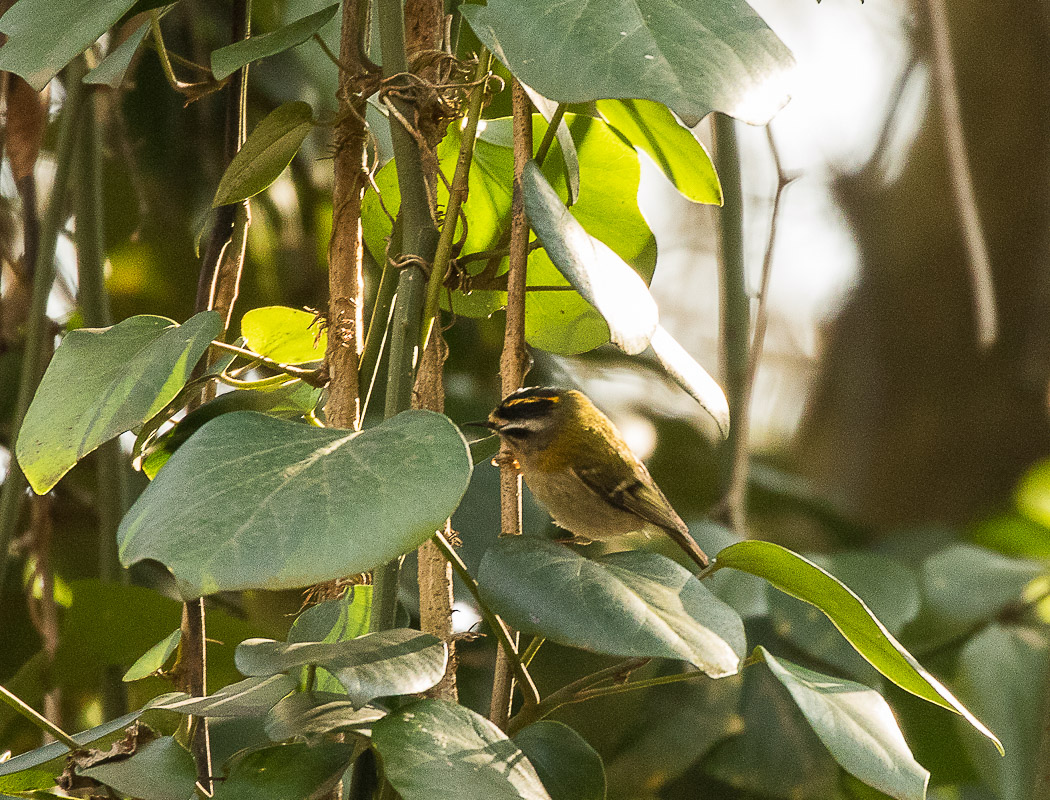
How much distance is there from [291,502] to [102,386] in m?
0.24

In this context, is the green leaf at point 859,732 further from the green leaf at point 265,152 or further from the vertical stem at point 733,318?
the vertical stem at point 733,318

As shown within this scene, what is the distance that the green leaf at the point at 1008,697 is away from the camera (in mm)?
1354

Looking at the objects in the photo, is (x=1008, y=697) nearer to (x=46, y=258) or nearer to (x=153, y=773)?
(x=153, y=773)

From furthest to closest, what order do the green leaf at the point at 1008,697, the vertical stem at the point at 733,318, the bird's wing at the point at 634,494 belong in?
the vertical stem at the point at 733,318 < the green leaf at the point at 1008,697 < the bird's wing at the point at 634,494

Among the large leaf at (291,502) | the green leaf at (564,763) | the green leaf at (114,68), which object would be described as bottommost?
the green leaf at (564,763)

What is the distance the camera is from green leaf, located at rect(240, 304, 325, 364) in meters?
0.82

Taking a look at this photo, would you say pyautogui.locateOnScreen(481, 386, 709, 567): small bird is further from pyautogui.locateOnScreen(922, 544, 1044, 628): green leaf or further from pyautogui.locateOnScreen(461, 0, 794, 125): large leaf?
pyautogui.locateOnScreen(922, 544, 1044, 628): green leaf

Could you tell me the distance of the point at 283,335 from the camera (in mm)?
851

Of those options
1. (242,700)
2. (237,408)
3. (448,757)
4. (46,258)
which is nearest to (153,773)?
(242,700)

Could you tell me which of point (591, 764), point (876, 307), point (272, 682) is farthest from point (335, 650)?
point (876, 307)

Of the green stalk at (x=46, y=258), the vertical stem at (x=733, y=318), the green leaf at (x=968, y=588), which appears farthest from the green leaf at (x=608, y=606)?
the green leaf at (x=968, y=588)

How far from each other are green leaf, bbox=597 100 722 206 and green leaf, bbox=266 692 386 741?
39 cm

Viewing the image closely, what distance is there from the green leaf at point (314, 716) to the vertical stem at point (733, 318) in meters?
1.03

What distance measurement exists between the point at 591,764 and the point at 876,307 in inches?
128
